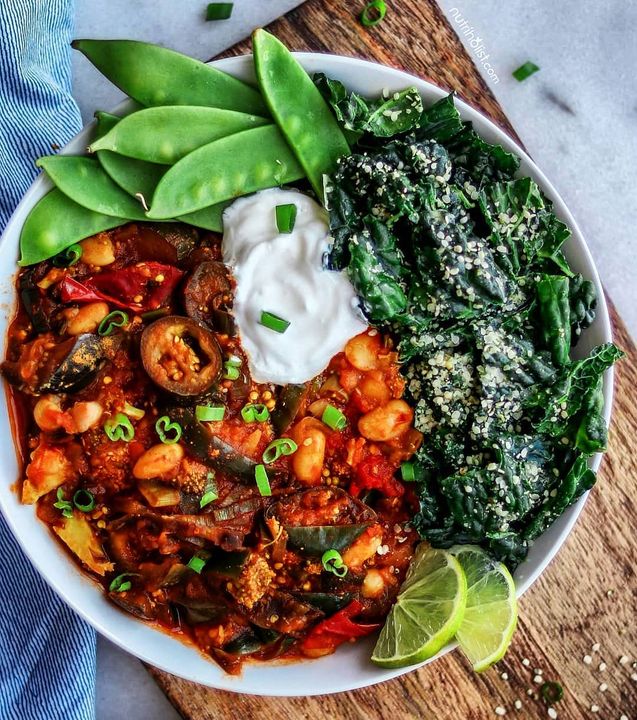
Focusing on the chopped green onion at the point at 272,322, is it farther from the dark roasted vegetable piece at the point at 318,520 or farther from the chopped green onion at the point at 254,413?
the dark roasted vegetable piece at the point at 318,520

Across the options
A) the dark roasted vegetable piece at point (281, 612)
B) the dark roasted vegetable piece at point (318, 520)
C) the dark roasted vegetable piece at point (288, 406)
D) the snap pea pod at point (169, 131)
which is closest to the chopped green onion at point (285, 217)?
the snap pea pod at point (169, 131)

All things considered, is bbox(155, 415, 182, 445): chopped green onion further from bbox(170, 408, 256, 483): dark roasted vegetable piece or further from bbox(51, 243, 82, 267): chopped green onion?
bbox(51, 243, 82, 267): chopped green onion

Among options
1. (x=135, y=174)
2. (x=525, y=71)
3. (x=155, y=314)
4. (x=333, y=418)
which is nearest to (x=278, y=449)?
(x=333, y=418)

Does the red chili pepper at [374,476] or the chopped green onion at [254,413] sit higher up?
the chopped green onion at [254,413]

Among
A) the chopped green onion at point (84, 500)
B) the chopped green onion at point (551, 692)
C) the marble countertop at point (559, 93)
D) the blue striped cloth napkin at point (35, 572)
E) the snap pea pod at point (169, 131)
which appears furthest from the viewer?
the marble countertop at point (559, 93)

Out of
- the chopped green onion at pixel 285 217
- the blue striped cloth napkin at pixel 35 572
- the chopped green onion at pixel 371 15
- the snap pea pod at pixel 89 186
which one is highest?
the chopped green onion at pixel 371 15

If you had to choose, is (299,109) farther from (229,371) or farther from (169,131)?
(229,371)

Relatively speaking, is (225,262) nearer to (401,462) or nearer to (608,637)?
(401,462)

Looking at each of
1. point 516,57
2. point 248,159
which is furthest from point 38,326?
point 516,57
